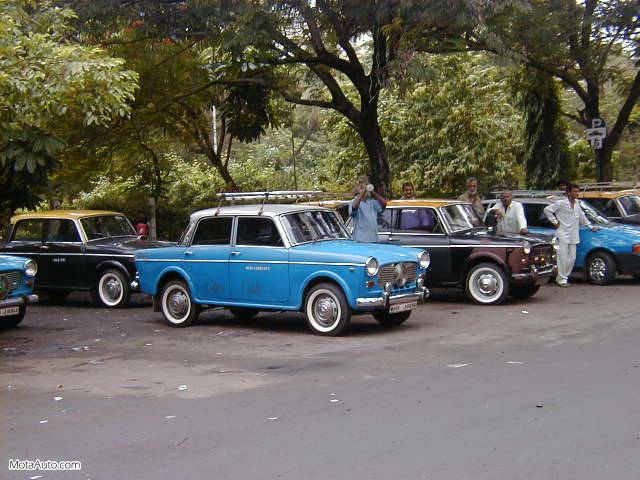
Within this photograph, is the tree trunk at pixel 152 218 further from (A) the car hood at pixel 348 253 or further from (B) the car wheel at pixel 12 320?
(A) the car hood at pixel 348 253

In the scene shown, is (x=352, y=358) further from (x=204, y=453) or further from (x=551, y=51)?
(x=551, y=51)

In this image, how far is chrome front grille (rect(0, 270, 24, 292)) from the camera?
13336mm

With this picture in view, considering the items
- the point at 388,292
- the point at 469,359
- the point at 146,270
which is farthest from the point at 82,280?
the point at 469,359

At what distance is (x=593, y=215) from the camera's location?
17.4m

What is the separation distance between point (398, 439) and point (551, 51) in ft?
52.3

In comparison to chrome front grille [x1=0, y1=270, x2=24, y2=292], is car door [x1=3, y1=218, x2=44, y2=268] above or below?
above

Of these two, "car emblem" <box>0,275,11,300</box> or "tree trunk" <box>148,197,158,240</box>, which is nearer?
"car emblem" <box>0,275,11,300</box>

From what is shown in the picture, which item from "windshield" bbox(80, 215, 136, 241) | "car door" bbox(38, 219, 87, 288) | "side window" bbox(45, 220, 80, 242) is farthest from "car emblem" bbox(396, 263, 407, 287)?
"side window" bbox(45, 220, 80, 242)

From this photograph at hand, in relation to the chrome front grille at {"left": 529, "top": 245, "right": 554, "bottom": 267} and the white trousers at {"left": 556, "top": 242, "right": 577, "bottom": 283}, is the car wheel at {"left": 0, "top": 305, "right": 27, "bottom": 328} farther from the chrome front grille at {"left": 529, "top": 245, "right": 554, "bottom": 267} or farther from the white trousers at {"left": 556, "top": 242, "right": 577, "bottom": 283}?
the white trousers at {"left": 556, "top": 242, "right": 577, "bottom": 283}

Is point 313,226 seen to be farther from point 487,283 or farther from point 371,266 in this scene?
point 487,283

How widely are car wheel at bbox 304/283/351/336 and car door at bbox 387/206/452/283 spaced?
11.1ft

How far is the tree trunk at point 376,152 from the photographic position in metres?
19.7

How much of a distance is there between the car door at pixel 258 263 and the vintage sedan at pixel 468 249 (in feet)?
10.7

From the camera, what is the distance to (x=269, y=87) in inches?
766
